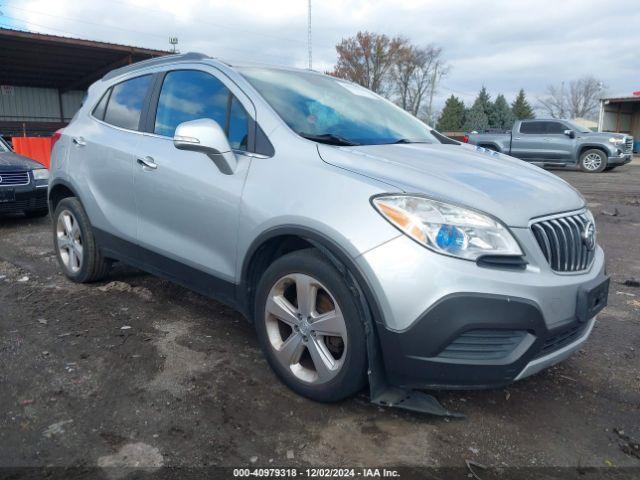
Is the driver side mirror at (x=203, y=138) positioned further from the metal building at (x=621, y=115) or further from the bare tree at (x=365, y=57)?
the bare tree at (x=365, y=57)

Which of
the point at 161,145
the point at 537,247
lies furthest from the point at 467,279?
the point at 161,145

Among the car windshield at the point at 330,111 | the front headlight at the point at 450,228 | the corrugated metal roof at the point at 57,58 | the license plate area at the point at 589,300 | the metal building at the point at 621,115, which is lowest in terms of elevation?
the license plate area at the point at 589,300

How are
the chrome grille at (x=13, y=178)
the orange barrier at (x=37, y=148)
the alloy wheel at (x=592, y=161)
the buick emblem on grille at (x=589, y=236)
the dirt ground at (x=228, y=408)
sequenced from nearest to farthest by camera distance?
the dirt ground at (x=228, y=408) → the buick emblem on grille at (x=589, y=236) → the chrome grille at (x=13, y=178) → the orange barrier at (x=37, y=148) → the alloy wheel at (x=592, y=161)

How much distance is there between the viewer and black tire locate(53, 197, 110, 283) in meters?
4.31

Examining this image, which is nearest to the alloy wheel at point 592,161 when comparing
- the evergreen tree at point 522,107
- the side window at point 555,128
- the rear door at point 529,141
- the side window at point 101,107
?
the side window at point 555,128

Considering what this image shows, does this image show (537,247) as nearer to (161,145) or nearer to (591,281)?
(591,281)

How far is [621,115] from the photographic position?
31.2 m

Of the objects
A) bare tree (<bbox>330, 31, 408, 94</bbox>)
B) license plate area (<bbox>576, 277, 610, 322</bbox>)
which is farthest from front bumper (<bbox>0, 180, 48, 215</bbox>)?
bare tree (<bbox>330, 31, 408, 94</bbox>)

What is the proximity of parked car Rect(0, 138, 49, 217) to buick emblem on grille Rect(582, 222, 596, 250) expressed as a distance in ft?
23.3

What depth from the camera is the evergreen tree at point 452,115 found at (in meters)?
53.2

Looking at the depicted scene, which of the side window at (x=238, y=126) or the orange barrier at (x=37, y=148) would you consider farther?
the orange barrier at (x=37, y=148)

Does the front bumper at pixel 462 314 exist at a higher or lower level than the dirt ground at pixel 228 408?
higher

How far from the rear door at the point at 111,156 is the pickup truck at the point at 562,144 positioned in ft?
49.0

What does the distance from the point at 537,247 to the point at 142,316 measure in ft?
9.29
